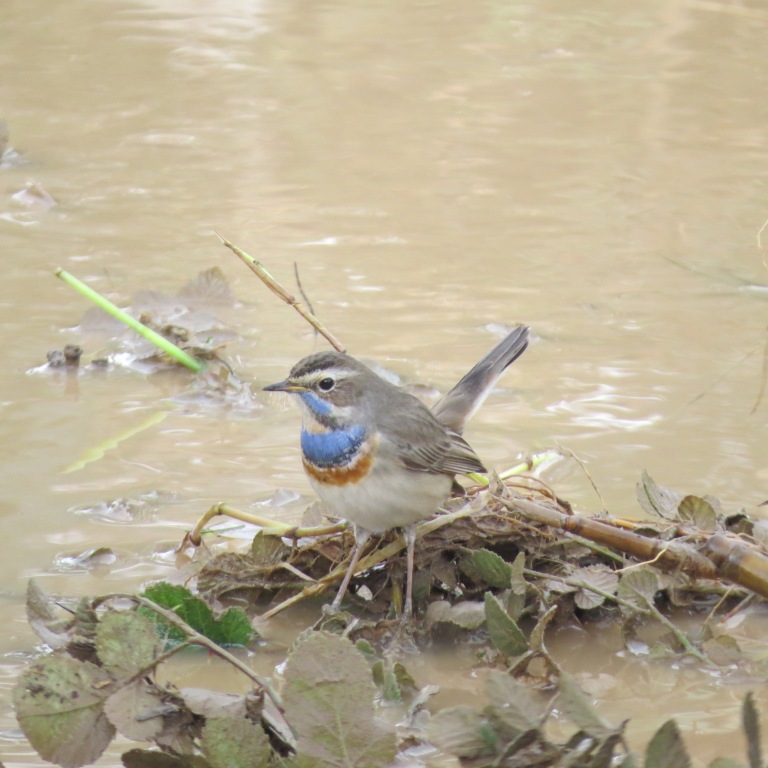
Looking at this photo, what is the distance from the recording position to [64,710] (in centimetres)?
341

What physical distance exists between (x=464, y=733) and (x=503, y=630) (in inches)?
41.5

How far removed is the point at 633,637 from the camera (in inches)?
183

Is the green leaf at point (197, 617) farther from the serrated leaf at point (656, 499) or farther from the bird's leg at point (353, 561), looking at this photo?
the serrated leaf at point (656, 499)

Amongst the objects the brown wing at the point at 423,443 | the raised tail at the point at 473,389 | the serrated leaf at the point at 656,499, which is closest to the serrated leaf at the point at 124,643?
the brown wing at the point at 423,443

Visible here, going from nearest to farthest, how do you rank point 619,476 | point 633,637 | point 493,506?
1. point 633,637
2. point 493,506
3. point 619,476

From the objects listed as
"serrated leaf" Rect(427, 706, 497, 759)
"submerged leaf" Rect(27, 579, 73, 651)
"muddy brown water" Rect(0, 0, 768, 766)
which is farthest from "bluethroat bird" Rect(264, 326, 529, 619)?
"serrated leaf" Rect(427, 706, 497, 759)

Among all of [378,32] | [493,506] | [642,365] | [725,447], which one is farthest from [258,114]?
[493,506]

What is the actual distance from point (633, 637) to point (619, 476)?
1373 mm

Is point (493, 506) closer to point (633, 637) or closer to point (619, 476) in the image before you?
point (633, 637)

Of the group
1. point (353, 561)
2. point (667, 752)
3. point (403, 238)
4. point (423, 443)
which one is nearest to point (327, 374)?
point (423, 443)

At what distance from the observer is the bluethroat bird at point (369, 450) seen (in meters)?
4.81

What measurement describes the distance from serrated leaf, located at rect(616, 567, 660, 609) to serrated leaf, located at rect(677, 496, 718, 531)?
1.62ft

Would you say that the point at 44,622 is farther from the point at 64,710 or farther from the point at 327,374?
the point at 327,374

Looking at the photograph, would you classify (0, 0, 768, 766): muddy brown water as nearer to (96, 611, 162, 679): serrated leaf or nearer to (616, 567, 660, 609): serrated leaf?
(616, 567, 660, 609): serrated leaf
